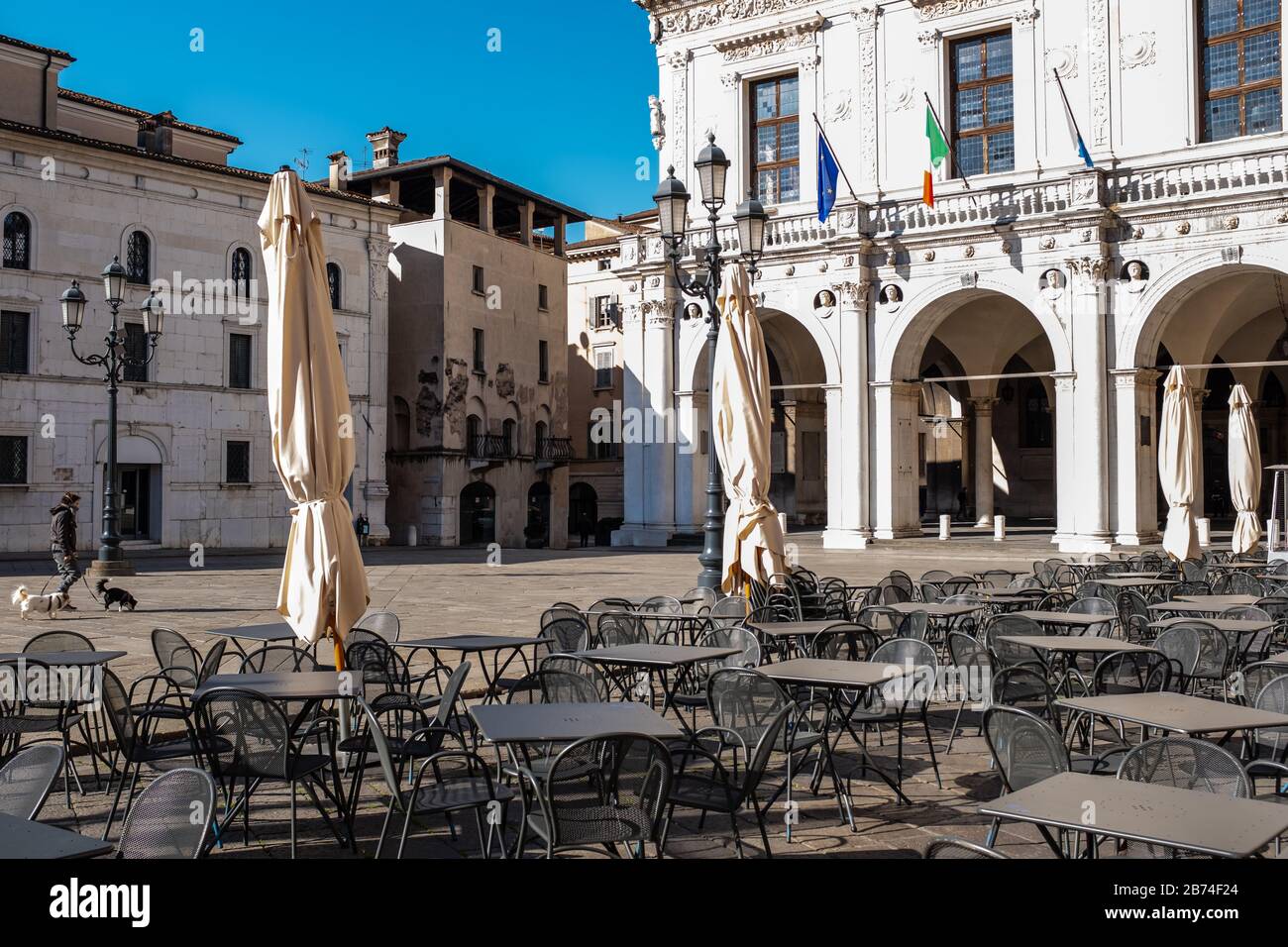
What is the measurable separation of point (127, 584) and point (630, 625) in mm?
14149

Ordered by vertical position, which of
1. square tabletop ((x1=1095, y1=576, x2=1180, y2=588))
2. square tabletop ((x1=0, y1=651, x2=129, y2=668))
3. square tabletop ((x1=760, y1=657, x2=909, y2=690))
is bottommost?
square tabletop ((x1=760, y1=657, x2=909, y2=690))

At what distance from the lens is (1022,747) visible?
195 inches

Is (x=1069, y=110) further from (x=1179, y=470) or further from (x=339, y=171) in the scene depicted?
(x=339, y=171)

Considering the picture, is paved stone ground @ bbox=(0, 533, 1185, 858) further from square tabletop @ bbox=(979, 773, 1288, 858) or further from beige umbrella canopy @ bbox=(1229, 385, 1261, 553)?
beige umbrella canopy @ bbox=(1229, 385, 1261, 553)

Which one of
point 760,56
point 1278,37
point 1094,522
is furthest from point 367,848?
point 760,56

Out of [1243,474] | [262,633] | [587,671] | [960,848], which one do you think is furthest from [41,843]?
[1243,474]

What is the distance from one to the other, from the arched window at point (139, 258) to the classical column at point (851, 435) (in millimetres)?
18889

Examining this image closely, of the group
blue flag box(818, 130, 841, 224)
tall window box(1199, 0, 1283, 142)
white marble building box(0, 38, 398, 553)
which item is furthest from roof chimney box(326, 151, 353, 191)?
tall window box(1199, 0, 1283, 142)

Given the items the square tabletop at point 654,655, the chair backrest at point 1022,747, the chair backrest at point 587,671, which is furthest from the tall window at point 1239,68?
the chair backrest at point 1022,747

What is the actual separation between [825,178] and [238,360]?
18278 millimetres

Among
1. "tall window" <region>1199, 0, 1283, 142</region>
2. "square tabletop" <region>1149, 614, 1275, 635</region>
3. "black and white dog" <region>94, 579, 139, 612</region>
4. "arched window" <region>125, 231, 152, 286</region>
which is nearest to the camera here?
"square tabletop" <region>1149, 614, 1275, 635</region>

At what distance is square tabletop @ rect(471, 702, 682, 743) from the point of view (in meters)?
5.00

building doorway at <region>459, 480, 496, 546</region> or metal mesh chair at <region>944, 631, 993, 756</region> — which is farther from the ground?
building doorway at <region>459, 480, 496, 546</region>

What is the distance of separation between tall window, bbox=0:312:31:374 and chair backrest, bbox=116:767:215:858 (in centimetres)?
2892
